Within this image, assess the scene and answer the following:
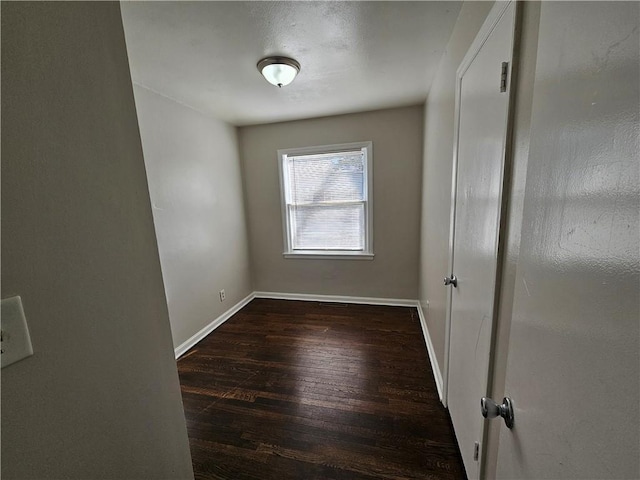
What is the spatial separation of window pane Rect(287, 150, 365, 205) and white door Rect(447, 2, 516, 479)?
183 cm

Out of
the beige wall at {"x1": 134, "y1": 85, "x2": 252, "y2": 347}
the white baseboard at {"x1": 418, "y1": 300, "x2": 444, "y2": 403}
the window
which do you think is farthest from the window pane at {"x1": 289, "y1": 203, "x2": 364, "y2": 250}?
the white baseboard at {"x1": 418, "y1": 300, "x2": 444, "y2": 403}

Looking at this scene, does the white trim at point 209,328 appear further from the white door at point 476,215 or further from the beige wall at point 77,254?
the white door at point 476,215

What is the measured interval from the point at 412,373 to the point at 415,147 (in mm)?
2339

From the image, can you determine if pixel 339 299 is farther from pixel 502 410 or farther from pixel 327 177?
pixel 502 410

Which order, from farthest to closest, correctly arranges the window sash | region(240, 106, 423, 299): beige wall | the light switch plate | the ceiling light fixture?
the window sash < region(240, 106, 423, 299): beige wall < the ceiling light fixture < the light switch plate

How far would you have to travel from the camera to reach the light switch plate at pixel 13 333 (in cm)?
46

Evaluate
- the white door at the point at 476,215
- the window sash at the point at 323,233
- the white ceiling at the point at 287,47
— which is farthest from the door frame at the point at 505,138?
the window sash at the point at 323,233

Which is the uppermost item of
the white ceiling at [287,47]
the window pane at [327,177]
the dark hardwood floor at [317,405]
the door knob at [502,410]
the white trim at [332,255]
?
the white ceiling at [287,47]

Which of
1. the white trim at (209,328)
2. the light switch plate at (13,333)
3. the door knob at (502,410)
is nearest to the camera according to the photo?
the light switch plate at (13,333)

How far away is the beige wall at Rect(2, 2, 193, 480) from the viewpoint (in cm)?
48

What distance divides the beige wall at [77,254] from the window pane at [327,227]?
2.73m

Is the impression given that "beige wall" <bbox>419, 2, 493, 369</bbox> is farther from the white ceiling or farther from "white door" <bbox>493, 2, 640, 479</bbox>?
"white door" <bbox>493, 2, 640, 479</bbox>

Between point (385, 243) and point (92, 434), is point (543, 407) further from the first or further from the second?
point (385, 243)

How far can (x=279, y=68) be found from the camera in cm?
184
